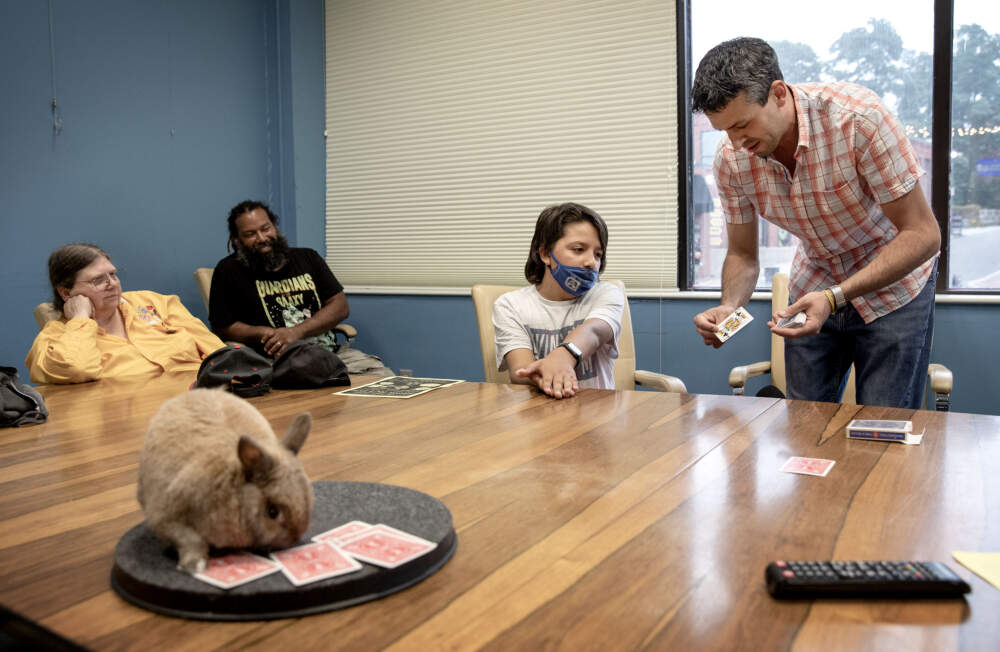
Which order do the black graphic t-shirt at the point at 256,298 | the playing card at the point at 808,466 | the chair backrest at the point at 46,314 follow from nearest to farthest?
1. the playing card at the point at 808,466
2. the chair backrest at the point at 46,314
3. the black graphic t-shirt at the point at 256,298

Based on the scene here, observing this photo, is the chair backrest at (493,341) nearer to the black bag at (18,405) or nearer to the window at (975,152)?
the black bag at (18,405)

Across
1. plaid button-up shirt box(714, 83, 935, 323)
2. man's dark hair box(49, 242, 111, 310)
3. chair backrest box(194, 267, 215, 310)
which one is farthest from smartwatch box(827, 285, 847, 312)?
chair backrest box(194, 267, 215, 310)

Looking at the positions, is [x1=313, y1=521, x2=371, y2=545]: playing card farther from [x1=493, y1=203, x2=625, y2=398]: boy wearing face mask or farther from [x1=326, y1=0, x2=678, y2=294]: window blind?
[x1=326, y1=0, x2=678, y2=294]: window blind

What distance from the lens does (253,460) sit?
687mm

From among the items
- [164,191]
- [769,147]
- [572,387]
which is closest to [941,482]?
[572,387]

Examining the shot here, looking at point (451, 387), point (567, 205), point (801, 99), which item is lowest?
point (451, 387)

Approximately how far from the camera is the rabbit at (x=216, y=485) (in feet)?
2.29

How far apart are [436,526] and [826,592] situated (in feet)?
1.29

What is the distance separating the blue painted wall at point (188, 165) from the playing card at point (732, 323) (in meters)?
1.53

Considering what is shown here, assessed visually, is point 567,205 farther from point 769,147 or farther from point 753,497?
point 753,497

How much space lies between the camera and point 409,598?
690mm

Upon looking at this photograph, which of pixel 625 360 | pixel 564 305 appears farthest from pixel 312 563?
pixel 625 360

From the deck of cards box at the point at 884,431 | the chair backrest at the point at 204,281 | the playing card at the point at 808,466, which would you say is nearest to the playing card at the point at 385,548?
the playing card at the point at 808,466

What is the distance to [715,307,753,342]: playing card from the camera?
1881mm
